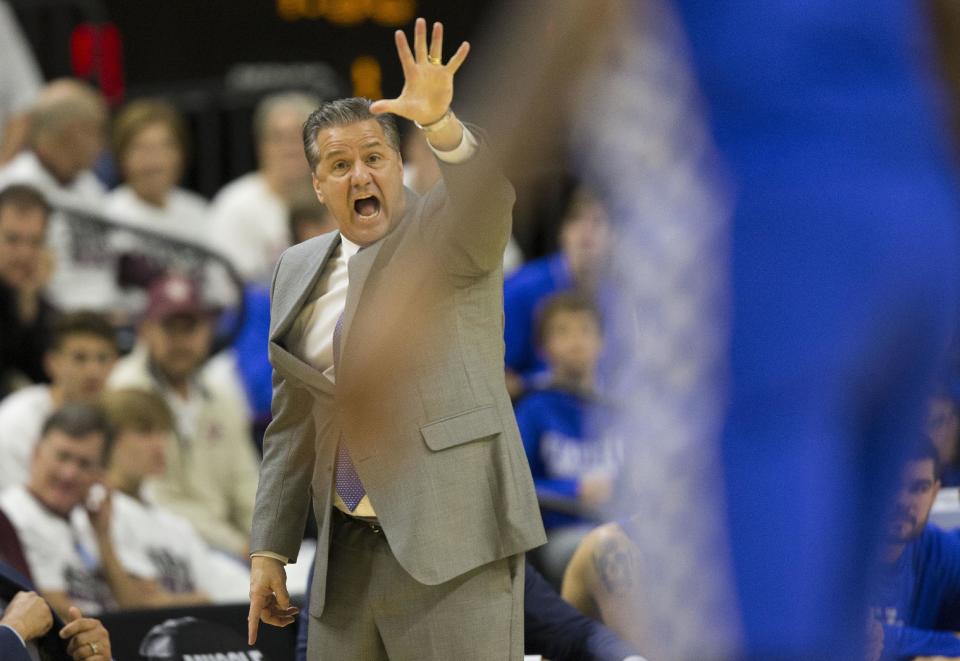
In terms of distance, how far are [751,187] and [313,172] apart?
2.00 meters

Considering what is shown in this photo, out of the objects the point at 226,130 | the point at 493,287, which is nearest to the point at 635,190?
the point at 493,287

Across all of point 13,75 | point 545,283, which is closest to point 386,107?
point 545,283

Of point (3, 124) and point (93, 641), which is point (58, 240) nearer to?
point (3, 124)

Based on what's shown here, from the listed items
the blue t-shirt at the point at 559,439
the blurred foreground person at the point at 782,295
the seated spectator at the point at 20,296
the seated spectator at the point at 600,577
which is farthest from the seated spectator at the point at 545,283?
the blurred foreground person at the point at 782,295

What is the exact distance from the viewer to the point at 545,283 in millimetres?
7215

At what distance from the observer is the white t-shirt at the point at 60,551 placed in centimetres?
581

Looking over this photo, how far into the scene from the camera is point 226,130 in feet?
30.2

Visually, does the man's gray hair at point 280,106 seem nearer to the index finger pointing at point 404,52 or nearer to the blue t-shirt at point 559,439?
the blue t-shirt at point 559,439

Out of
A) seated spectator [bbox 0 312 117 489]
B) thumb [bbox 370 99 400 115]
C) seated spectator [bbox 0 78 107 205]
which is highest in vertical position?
seated spectator [bbox 0 78 107 205]

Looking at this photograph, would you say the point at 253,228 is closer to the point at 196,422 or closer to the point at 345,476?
the point at 196,422

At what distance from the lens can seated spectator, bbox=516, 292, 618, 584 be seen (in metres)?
6.22

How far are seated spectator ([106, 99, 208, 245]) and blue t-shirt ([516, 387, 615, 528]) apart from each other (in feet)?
6.49

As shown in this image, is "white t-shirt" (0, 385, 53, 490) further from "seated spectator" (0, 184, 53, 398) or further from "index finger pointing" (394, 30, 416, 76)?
"index finger pointing" (394, 30, 416, 76)

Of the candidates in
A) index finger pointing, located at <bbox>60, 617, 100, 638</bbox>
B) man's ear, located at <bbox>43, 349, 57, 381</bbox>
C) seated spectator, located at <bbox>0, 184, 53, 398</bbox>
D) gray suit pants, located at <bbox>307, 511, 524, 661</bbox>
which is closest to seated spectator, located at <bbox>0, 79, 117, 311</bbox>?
seated spectator, located at <bbox>0, 184, 53, 398</bbox>
